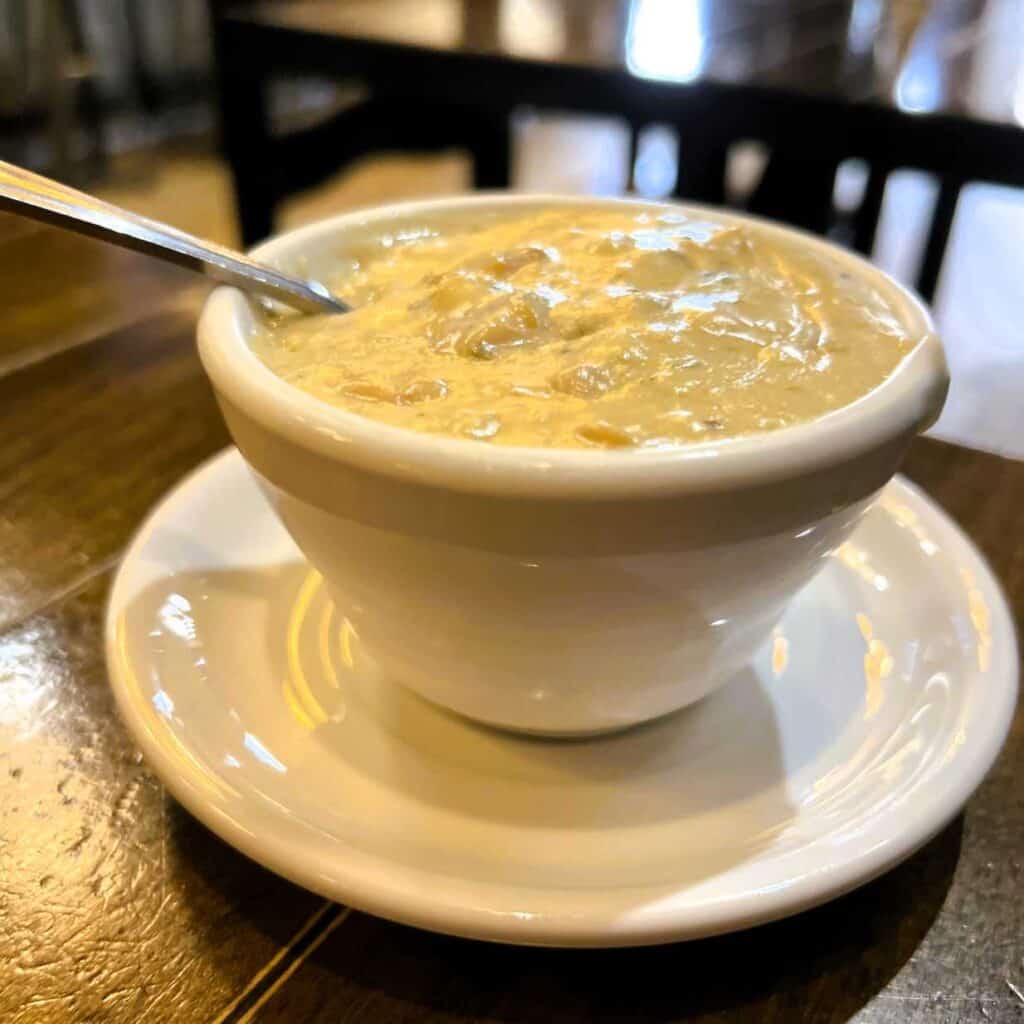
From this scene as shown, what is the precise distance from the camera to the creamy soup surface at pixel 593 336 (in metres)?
0.44

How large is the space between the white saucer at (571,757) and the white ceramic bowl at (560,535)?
0.12 feet

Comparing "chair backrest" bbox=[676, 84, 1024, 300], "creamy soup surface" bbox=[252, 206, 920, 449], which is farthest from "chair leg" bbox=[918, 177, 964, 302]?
"creamy soup surface" bbox=[252, 206, 920, 449]

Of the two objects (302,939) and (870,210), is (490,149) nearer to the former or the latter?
(870,210)

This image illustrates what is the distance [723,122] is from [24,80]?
304cm

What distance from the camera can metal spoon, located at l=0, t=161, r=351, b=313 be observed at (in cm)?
47

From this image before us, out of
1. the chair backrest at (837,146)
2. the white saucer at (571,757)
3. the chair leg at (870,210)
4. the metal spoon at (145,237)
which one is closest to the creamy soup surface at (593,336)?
the metal spoon at (145,237)

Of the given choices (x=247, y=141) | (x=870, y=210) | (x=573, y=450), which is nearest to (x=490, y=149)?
(x=247, y=141)

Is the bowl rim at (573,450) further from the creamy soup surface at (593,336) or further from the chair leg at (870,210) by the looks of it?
the chair leg at (870,210)

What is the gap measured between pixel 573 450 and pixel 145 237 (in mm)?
242

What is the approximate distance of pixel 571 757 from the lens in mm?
505

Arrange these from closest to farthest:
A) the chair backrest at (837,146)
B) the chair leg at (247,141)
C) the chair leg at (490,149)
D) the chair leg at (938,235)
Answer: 1. the chair backrest at (837,146)
2. the chair leg at (938,235)
3. the chair leg at (247,141)
4. the chair leg at (490,149)

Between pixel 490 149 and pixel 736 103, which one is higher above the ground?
pixel 736 103

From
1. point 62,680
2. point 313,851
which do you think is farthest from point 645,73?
point 313,851

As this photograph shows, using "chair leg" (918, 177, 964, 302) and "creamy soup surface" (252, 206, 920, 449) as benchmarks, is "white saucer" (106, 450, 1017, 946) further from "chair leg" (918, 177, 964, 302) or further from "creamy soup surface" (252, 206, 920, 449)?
"chair leg" (918, 177, 964, 302)
